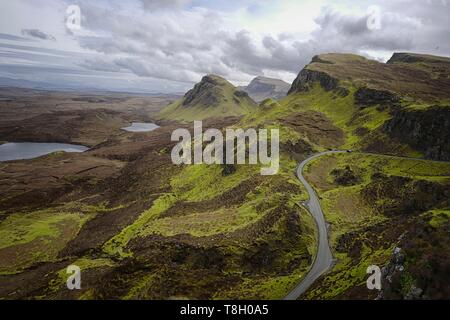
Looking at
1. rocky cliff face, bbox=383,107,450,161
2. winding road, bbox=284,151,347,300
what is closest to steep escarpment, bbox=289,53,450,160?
rocky cliff face, bbox=383,107,450,161

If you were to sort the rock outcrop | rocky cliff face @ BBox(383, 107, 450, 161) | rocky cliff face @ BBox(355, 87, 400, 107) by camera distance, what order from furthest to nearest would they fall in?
the rock outcrop < rocky cliff face @ BBox(355, 87, 400, 107) < rocky cliff face @ BBox(383, 107, 450, 161)

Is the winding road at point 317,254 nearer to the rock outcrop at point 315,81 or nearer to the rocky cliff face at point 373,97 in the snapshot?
the rocky cliff face at point 373,97

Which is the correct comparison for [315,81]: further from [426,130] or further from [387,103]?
[426,130]

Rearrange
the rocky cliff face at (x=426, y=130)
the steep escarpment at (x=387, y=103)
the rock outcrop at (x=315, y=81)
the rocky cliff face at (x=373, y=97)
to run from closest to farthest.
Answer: the rocky cliff face at (x=426, y=130)
the steep escarpment at (x=387, y=103)
the rocky cliff face at (x=373, y=97)
the rock outcrop at (x=315, y=81)

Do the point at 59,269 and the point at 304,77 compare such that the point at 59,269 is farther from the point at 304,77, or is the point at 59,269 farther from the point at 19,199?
the point at 304,77

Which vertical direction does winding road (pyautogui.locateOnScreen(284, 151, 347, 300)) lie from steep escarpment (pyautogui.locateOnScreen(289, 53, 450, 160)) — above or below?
below

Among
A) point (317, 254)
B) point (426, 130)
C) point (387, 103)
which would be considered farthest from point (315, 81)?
point (317, 254)

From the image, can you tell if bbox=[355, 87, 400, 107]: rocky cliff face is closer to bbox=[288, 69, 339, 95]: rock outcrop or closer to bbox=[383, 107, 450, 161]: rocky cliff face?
bbox=[288, 69, 339, 95]: rock outcrop

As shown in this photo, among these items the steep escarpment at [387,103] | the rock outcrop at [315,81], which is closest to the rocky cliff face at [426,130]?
the steep escarpment at [387,103]

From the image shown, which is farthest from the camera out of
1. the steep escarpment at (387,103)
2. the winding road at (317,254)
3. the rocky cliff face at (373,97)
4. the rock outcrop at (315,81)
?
the rock outcrop at (315,81)

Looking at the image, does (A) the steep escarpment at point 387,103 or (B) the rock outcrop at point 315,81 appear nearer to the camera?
(A) the steep escarpment at point 387,103
